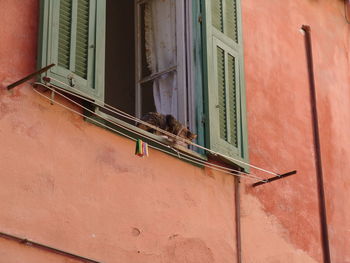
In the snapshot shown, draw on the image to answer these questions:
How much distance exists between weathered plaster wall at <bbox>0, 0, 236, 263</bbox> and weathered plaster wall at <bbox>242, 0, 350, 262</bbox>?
810 mm

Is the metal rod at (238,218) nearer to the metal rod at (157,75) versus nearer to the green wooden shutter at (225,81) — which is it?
the green wooden shutter at (225,81)

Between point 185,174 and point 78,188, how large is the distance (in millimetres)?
1156

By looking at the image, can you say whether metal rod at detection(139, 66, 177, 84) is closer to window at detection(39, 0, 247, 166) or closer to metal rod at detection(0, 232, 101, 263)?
window at detection(39, 0, 247, 166)

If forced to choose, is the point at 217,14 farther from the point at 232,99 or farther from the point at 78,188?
the point at 78,188

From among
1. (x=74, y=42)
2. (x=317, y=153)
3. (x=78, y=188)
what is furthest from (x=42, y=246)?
(x=317, y=153)

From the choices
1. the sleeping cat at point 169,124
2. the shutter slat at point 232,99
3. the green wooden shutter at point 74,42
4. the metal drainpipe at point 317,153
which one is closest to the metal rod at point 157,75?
the shutter slat at point 232,99

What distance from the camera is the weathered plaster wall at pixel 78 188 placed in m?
5.73

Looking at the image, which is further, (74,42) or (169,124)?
(169,124)

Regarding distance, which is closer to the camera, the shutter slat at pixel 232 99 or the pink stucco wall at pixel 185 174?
the pink stucco wall at pixel 185 174

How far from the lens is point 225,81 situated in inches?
297

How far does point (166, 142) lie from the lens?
6.79m

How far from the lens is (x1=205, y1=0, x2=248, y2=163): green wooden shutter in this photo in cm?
732

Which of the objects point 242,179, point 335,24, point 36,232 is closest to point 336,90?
A: point 335,24

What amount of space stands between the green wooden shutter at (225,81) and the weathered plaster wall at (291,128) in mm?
286
